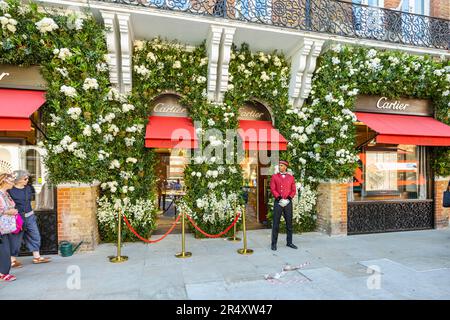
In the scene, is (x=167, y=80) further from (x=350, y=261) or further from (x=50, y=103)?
(x=350, y=261)

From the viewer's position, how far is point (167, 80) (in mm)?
7133

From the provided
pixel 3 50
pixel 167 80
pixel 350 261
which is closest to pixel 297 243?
pixel 350 261

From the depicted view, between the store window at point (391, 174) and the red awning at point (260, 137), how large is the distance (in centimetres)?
278

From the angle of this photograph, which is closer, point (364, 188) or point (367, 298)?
point (367, 298)

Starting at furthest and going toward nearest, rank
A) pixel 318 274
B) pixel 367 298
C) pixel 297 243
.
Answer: pixel 297 243
pixel 318 274
pixel 367 298

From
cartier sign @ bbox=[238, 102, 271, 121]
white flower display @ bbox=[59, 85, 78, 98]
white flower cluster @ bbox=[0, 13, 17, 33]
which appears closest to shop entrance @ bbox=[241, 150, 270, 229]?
cartier sign @ bbox=[238, 102, 271, 121]

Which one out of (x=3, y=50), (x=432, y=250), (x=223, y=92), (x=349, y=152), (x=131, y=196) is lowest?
(x=432, y=250)

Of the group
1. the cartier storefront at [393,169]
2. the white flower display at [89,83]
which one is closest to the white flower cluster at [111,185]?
the white flower display at [89,83]

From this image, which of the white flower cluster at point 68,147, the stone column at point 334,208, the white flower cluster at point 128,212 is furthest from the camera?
the stone column at point 334,208

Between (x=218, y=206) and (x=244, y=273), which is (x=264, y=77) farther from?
(x=244, y=273)

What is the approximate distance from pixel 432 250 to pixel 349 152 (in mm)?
2967

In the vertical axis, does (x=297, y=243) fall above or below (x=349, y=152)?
below

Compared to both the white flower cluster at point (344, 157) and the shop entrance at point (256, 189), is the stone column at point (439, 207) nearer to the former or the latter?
the white flower cluster at point (344, 157)

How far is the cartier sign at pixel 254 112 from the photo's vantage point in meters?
7.98
